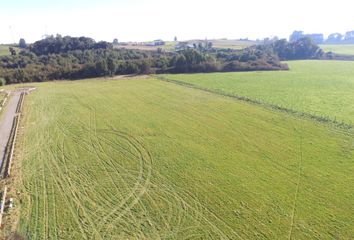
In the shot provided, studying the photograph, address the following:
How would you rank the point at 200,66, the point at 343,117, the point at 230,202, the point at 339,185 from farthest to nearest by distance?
the point at 200,66
the point at 343,117
the point at 339,185
the point at 230,202

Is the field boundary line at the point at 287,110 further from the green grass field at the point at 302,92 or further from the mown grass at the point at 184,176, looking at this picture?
the mown grass at the point at 184,176

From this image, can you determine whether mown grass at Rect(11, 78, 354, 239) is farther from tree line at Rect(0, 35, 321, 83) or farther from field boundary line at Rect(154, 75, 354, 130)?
tree line at Rect(0, 35, 321, 83)

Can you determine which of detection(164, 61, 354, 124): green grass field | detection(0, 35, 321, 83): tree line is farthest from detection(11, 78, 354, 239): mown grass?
detection(0, 35, 321, 83): tree line

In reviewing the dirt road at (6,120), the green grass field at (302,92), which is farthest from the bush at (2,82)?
the green grass field at (302,92)

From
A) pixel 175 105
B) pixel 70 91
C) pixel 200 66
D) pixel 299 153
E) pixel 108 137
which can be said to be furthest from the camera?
pixel 200 66

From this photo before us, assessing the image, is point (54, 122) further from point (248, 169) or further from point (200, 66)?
point (200, 66)

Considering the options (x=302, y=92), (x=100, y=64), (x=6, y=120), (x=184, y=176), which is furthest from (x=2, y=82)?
(x=302, y=92)

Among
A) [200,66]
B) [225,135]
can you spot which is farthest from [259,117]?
[200,66]
